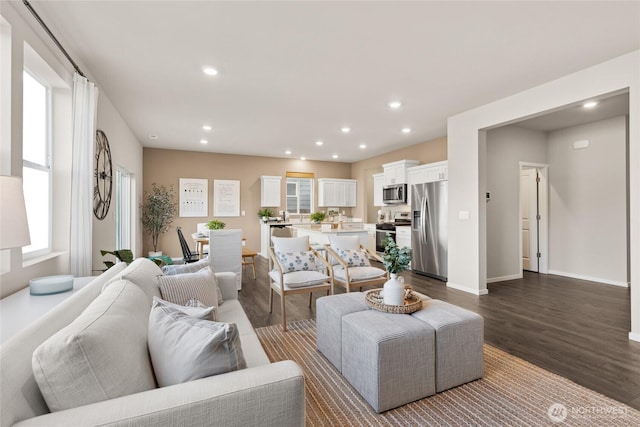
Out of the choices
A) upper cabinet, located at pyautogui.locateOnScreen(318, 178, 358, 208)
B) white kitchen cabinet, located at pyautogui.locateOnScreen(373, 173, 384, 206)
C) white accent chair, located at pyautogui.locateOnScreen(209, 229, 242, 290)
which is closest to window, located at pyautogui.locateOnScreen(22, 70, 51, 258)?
white accent chair, located at pyautogui.locateOnScreen(209, 229, 242, 290)

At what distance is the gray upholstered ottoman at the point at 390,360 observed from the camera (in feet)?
5.94

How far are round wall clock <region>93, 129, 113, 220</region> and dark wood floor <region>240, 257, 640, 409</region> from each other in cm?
206

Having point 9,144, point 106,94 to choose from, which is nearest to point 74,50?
point 106,94

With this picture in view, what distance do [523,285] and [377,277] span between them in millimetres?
2922

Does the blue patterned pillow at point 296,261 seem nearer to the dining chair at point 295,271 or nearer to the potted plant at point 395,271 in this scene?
the dining chair at point 295,271

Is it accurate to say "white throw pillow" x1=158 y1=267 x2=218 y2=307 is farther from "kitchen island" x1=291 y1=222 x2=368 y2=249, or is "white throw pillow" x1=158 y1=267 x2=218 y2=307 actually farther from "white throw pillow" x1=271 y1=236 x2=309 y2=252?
"kitchen island" x1=291 y1=222 x2=368 y2=249

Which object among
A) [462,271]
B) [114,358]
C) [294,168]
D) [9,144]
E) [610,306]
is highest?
[294,168]

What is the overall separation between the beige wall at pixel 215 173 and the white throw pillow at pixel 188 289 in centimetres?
570

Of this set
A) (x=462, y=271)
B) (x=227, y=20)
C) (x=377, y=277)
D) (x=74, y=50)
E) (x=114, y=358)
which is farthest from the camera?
(x=462, y=271)

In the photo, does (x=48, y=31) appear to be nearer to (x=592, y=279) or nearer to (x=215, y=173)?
(x=215, y=173)

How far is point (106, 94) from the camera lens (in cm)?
376

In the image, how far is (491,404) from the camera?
73.9 inches

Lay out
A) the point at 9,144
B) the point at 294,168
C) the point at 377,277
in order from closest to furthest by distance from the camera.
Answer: the point at 9,144 → the point at 377,277 → the point at 294,168

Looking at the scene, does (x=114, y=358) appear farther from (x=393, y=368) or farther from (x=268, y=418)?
(x=393, y=368)
